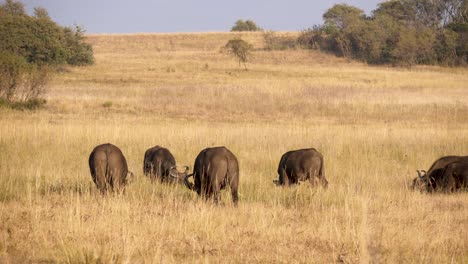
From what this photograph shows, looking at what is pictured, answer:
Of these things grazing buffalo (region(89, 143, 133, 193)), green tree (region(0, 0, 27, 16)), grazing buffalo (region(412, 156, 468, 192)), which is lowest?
grazing buffalo (region(412, 156, 468, 192))

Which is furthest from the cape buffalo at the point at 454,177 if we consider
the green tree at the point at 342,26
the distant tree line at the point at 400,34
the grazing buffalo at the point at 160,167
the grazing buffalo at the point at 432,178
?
the green tree at the point at 342,26

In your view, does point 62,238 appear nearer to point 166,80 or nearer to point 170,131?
point 170,131

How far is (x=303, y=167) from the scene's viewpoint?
408 inches

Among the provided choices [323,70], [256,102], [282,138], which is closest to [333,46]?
[323,70]

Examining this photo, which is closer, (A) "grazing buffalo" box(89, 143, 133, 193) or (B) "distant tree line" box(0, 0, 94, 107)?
(A) "grazing buffalo" box(89, 143, 133, 193)

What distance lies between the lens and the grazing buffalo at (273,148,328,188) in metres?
10.3

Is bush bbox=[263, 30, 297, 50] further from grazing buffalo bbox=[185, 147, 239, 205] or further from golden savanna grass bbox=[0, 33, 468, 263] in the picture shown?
grazing buffalo bbox=[185, 147, 239, 205]

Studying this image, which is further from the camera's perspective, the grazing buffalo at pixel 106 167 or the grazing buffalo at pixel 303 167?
the grazing buffalo at pixel 303 167

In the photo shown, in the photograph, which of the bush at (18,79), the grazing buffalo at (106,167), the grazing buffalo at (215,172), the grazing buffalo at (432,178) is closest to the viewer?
the grazing buffalo at (215,172)

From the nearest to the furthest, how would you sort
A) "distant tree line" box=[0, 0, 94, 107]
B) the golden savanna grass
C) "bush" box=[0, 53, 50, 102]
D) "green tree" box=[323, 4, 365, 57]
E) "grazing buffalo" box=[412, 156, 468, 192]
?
the golden savanna grass < "grazing buffalo" box=[412, 156, 468, 192] < "bush" box=[0, 53, 50, 102] < "distant tree line" box=[0, 0, 94, 107] < "green tree" box=[323, 4, 365, 57]

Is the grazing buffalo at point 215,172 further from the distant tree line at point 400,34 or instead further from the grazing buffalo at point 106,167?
the distant tree line at point 400,34

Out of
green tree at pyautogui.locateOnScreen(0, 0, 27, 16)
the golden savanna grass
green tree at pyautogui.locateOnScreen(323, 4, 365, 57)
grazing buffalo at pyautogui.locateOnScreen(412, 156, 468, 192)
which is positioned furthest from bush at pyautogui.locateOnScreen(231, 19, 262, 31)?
grazing buffalo at pyautogui.locateOnScreen(412, 156, 468, 192)

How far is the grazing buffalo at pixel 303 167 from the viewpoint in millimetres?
10305

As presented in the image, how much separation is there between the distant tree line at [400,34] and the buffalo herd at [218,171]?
1694 inches
